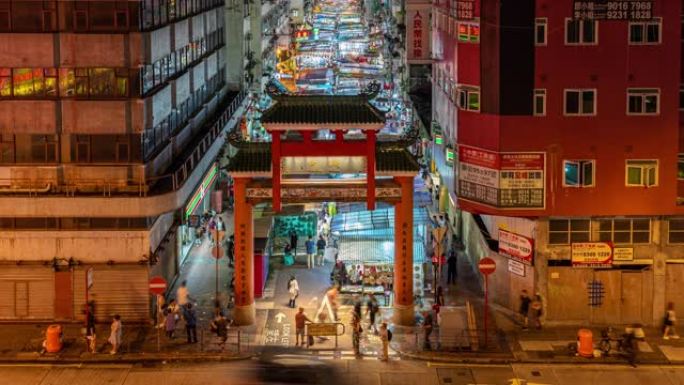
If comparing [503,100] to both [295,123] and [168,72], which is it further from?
[168,72]

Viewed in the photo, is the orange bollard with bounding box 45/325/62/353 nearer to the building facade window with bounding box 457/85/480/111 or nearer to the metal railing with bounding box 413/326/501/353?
the metal railing with bounding box 413/326/501/353

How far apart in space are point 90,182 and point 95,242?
2.67 m

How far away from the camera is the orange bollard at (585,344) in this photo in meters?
39.6

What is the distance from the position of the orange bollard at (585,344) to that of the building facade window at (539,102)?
30.9 ft

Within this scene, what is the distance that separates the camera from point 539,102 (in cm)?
4219

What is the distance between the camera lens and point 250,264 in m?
43.9

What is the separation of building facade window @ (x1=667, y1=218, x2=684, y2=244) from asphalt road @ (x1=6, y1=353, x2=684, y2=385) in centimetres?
672

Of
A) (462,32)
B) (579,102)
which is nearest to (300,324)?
(462,32)

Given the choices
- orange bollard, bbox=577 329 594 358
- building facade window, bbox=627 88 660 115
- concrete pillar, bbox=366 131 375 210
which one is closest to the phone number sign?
building facade window, bbox=627 88 660 115

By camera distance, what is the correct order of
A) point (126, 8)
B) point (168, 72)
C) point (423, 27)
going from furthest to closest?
point (423, 27) → point (168, 72) → point (126, 8)

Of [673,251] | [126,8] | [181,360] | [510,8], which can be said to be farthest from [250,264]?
[673,251]

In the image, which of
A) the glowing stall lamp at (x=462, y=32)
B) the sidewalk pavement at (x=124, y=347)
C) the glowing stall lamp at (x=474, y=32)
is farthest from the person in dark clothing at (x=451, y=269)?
the sidewalk pavement at (x=124, y=347)

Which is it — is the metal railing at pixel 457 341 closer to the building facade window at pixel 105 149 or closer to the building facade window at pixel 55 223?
the building facade window at pixel 55 223

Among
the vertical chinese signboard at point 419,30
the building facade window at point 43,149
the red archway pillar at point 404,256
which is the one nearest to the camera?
the building facade window at point 43,149
